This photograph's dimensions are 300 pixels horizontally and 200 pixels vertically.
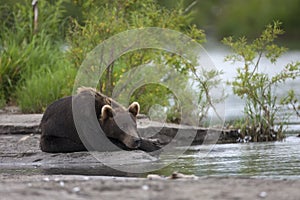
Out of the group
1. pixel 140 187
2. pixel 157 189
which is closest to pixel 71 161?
pixel 140 187

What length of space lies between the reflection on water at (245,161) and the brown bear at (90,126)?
677mm

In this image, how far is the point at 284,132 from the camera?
1137cm

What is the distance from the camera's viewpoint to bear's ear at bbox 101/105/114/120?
9188mm

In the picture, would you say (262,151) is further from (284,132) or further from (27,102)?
(27,102)

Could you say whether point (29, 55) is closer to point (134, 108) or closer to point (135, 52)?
point (135, 52)

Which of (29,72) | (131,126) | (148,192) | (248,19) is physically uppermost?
(248,19)

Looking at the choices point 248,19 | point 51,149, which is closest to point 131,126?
point 51,149

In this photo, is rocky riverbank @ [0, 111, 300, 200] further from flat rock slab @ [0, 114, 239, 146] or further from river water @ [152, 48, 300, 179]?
flat rock slab @ [0, 114, 239, 146]

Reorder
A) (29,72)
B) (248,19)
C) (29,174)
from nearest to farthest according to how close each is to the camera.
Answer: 1. (29,174)
2. (29,72)
3. (248,19)

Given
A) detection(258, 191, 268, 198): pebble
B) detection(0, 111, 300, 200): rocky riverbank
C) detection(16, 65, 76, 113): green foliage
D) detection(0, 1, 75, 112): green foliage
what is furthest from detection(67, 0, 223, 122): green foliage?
detection(258, 191, 268, 198): pebble

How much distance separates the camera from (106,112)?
925 cm

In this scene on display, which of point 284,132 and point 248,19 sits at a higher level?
point 248,19

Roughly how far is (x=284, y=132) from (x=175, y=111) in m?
1.63

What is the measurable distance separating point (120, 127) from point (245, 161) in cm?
144
